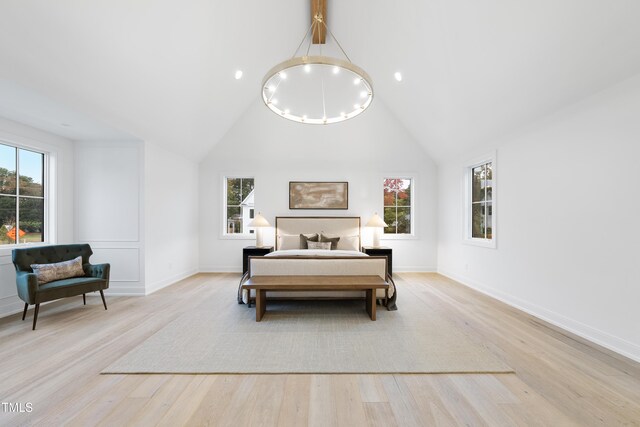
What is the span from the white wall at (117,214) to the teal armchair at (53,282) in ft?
1.39

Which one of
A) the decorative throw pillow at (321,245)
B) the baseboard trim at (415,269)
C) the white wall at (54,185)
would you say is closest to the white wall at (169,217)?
the white wall at (54,185)

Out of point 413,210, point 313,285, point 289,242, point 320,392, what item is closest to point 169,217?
point 289,242

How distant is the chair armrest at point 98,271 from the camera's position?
3.46 metres

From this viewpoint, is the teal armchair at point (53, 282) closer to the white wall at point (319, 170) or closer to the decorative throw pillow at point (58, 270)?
the decorative throw pillow at point (58, 270)

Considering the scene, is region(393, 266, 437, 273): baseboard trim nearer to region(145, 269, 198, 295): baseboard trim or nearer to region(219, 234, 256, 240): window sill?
region(219, 234, 256, 240): window sill

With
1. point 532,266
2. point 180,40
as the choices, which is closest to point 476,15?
point 532,266

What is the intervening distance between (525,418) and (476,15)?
357cm

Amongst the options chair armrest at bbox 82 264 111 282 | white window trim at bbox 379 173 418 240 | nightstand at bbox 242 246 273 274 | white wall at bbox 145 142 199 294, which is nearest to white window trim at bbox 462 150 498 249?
white window trim at bbox 379 173 418 240

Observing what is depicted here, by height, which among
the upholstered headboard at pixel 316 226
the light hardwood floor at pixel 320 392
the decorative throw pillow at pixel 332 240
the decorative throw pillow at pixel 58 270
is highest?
the upholstered headboard at pixel 316 226

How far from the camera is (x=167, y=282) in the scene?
4.70 metres

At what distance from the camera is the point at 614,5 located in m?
2.03

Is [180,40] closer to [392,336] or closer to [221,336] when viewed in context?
[221,336]

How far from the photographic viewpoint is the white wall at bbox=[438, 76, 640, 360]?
92.7 inches

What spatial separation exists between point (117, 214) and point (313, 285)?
3411mm
